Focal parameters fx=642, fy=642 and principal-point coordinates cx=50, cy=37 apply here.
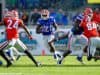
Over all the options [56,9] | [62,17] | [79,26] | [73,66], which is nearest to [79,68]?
[73,66]

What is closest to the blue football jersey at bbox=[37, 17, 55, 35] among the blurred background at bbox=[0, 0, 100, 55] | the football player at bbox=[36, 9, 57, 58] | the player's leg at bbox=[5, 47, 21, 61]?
the football player at bbox=[36, 9, 57, 58]

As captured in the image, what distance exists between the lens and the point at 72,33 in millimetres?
22406

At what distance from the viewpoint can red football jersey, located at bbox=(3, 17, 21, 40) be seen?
21.5 meters

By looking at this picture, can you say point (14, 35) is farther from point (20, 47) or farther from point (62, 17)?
point (62, 17)

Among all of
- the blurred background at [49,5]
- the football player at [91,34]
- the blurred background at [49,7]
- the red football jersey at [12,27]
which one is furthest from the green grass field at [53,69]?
the blurred background at [49,5]

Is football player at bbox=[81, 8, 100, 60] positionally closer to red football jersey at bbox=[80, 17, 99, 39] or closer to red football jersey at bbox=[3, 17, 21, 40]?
red football jersey at bbox=[80, 17, 99, 39]

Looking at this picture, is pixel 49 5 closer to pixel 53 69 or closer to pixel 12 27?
pixel 12 27

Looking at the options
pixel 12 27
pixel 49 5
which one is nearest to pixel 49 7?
pixel 49 5

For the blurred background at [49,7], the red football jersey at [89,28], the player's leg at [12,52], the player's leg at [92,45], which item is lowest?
the blurred background at [49,7]

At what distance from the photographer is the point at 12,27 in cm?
2159

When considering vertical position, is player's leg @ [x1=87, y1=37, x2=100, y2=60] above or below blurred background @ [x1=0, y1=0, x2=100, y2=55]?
above

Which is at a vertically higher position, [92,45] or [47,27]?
[47,27]

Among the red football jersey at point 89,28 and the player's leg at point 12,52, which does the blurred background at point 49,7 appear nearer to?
the player's leg at point 12,52

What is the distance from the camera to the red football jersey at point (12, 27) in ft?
70.4
